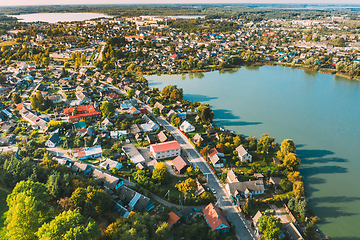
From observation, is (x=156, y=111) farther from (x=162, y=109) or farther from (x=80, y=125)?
(x=80, y=125)

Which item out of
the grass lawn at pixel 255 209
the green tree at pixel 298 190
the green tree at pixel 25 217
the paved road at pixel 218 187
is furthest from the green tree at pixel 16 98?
the green tree at pixel 298 190

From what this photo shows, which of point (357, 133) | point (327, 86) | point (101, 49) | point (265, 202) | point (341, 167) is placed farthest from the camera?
point (101, 49)

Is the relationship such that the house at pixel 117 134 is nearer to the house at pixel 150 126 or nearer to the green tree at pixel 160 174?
the house at pixel 150 126

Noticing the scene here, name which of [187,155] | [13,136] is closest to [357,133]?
[187,155]

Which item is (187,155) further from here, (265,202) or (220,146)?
(265,202)

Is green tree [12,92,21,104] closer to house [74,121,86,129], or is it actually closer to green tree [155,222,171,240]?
house [74,121,86,129]

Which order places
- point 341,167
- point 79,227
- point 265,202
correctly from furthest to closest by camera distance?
point 341,167, point 265,202, point 79,227
